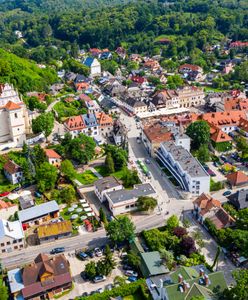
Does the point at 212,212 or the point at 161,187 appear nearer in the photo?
the point at 212,212

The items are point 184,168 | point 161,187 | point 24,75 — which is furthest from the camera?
point 24,75

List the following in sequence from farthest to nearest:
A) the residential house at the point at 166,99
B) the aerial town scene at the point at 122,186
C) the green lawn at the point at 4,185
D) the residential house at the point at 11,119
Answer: the residential house at the point at 166,99 → the residential house at the point at 11,119 → the green lawn at the point at 4,185 → the aerial town scene at the point at 122,186

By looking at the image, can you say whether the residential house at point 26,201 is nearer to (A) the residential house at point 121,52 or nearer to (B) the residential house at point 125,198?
(B) the residential house at point 125,198

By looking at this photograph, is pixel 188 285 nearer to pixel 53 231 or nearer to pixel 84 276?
pixel 84 276

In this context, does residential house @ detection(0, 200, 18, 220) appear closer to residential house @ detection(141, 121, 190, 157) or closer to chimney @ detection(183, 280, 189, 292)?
residential house @ detection(141, 121, 190, 157)

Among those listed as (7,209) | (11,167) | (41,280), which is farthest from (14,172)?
(41,280)

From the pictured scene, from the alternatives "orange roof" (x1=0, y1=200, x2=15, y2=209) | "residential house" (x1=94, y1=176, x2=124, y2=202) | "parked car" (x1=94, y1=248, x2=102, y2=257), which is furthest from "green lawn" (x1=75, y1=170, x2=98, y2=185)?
"parked car" (x1=94, y1=248, x2=102, y2=257)

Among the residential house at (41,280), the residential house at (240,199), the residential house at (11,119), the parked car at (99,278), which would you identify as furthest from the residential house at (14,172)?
the residential house at (240,199)
